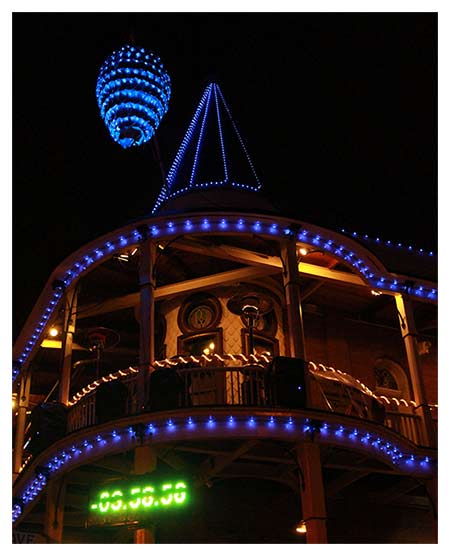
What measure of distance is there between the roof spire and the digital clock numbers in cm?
867

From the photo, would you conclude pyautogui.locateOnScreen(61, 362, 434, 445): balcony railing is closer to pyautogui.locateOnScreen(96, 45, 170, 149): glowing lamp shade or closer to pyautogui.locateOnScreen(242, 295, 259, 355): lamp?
pyautogui.locateOnScreen(242, 295, 259, 355): lamp

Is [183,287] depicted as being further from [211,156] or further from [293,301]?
[211,156]

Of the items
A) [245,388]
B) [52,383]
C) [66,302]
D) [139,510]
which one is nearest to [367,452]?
[245,388]

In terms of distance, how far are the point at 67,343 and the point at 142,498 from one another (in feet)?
17.3

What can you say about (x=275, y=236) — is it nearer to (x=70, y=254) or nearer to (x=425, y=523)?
(x=70, y=254)

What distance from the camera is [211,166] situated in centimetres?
2105

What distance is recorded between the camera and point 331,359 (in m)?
20.5

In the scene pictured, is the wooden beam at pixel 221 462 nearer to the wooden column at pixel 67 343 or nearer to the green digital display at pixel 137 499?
the green digital display at pixel 137 499

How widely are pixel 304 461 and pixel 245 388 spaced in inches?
109

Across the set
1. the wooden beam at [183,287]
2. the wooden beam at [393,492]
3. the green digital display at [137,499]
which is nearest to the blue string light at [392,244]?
the wooden beam at [183,287]

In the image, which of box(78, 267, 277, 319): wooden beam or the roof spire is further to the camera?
the roof spire

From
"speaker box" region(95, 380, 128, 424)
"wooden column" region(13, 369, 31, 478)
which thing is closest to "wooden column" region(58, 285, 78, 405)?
"speaker box" region(95, 380, 128, 424)

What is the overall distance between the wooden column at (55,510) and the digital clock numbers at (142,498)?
2218mm

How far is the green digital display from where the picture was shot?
12938mm
